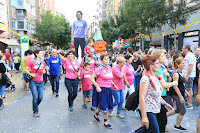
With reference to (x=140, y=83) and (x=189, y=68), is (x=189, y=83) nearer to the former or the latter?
(x=189, y=68)

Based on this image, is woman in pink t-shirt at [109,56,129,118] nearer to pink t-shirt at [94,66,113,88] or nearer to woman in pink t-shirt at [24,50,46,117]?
pink t-shirt at [94,66,113,88]

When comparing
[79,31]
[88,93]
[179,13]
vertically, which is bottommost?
[88,93]

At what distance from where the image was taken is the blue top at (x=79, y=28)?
9375 millimetres

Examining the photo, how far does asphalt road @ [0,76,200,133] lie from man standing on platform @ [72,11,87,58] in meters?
3.19

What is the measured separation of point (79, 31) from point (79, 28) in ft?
0.44

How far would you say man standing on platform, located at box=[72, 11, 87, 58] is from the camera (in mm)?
9383

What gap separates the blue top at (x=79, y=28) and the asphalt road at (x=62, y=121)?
3.42 m

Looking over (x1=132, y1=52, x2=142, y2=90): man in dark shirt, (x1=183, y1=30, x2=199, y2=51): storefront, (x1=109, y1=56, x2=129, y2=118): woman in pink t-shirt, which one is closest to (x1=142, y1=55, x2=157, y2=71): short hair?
(x1=109, y1=56, x2=129, y2=118): woman in pink t-shirt

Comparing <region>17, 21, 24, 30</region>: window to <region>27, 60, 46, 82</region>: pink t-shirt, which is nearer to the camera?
<region>27, 60, 46, 82</region>: pink t-shirt

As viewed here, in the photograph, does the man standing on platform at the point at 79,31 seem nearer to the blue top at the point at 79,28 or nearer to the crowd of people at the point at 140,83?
the blue top at the point at 79,28

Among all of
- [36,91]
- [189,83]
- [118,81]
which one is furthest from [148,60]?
[189,83]

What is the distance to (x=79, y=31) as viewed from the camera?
9438 mm

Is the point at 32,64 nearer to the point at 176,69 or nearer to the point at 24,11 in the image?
the point at 176,69

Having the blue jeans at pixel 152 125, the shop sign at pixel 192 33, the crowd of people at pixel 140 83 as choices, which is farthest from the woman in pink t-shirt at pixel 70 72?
the shop sign at pixel 192 33
